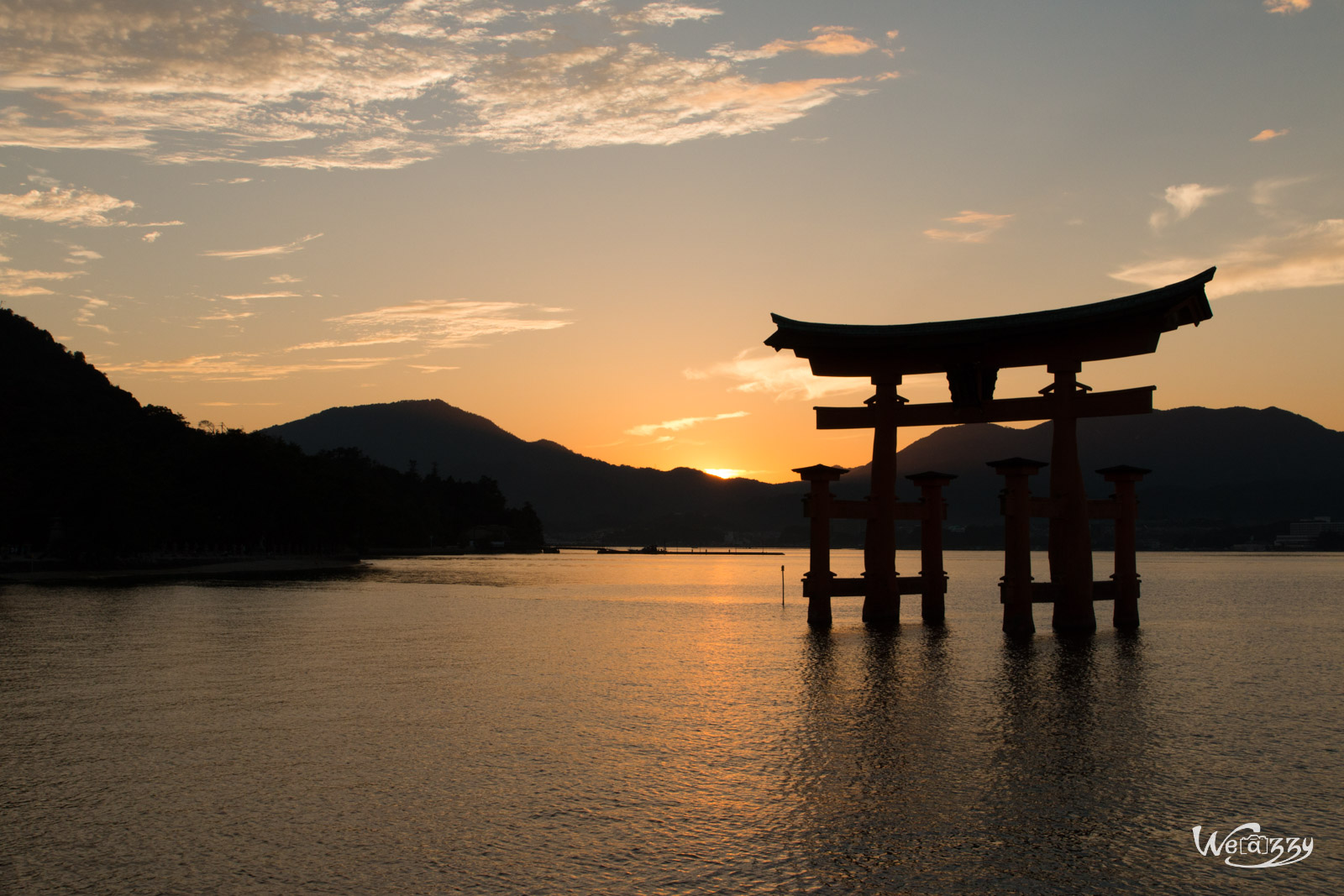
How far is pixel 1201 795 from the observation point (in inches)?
455

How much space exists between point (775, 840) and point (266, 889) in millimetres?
4774

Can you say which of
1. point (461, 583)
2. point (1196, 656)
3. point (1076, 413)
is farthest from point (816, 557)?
point (461, 583)

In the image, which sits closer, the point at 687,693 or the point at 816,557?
the point at 687,693

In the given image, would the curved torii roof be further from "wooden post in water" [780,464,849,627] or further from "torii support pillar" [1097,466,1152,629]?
"torii support pillar" [1097,466,1152,629]

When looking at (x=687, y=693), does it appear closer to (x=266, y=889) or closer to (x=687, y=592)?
(x=266, y=889)

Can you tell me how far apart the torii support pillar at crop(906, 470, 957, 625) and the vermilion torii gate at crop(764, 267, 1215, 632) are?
4.5 inches

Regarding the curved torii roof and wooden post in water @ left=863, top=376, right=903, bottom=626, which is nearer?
the curved torii roof

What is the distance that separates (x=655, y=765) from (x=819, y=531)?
19.0 metres

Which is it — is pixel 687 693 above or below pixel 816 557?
below

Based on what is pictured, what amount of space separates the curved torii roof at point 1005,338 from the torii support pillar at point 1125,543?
16.8 feet

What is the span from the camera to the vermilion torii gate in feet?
90.0

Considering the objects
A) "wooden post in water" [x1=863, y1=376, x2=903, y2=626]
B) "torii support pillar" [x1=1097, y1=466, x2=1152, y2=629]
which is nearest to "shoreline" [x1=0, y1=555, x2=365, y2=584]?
"wooden post in water" [x1=863, y1=376, x2=903, y2=626]

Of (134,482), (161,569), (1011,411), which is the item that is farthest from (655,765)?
(161,569)

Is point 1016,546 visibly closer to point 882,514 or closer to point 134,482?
point 882,514
